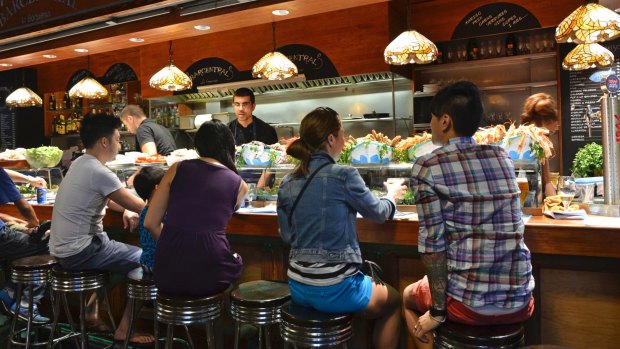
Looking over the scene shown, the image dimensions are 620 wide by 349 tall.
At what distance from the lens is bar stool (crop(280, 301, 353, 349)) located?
6.93ft

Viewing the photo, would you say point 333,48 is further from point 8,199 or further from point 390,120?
point 8,199

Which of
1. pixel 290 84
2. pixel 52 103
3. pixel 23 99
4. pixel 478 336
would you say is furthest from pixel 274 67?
pixel 52 103

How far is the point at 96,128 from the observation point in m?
3.26

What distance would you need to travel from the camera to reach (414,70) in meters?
6.86

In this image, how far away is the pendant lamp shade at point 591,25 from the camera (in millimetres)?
3584

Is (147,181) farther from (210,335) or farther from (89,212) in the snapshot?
(210,335)

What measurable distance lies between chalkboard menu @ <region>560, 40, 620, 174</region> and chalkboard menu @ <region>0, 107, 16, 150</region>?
31.3ft

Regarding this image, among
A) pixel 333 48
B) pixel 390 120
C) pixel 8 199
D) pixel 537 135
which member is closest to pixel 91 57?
pixel 333 48

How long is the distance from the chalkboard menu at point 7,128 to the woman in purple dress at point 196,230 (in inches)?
368

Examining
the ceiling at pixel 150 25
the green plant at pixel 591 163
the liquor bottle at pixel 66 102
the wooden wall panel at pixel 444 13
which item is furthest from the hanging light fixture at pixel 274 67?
the liquor bottle at pixel 66 102

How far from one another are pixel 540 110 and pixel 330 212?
2.65 m

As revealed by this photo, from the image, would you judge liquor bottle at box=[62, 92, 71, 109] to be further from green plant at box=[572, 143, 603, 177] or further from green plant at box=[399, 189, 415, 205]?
green plant at box=[572, 143, 603, 177]

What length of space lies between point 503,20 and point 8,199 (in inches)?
205

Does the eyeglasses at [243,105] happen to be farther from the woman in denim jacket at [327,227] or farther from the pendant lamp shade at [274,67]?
the woman in denim jacket at [327,227]
